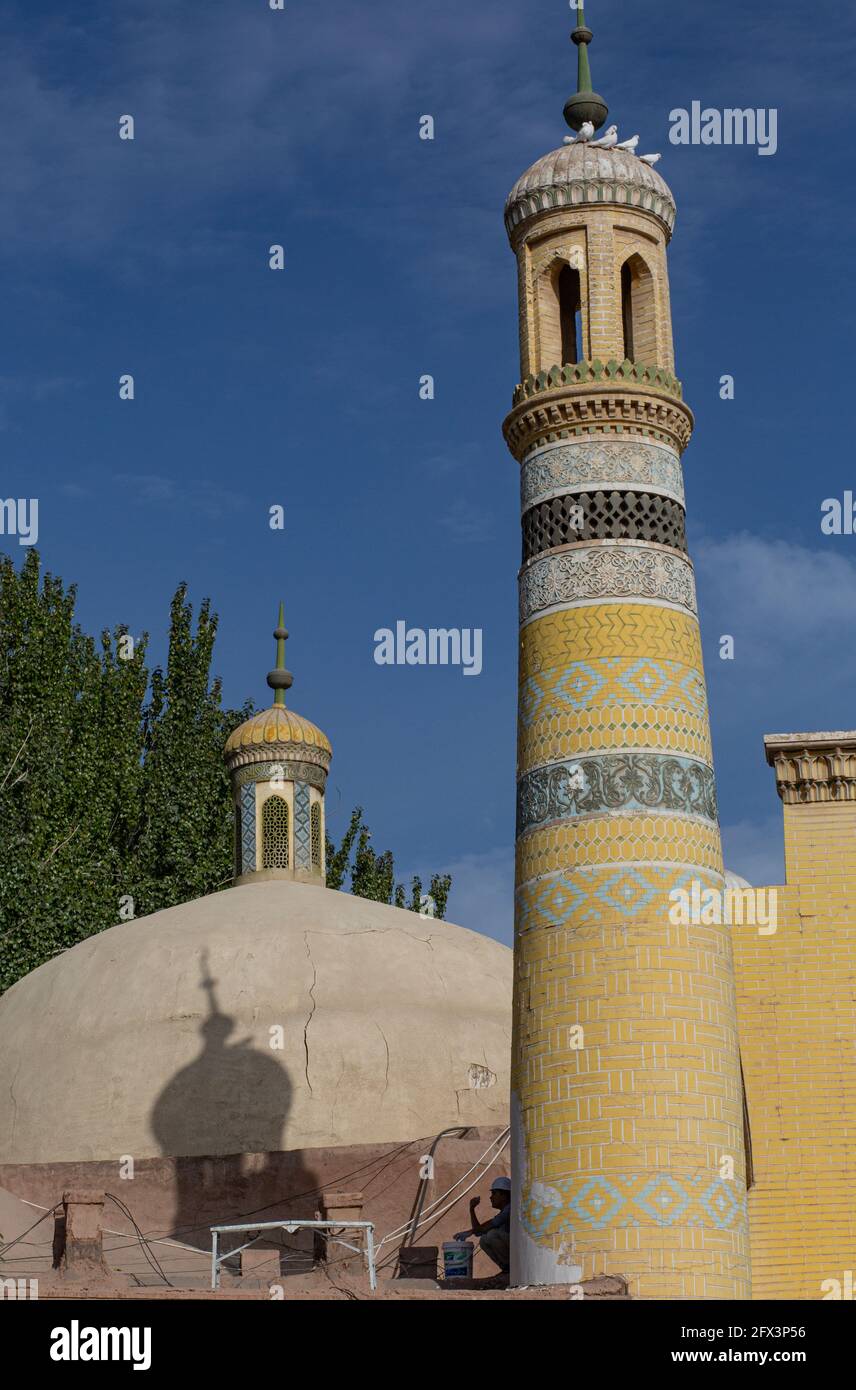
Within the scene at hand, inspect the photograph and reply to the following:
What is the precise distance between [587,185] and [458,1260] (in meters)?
7.51

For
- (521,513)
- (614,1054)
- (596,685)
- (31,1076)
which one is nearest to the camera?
(614,1054)

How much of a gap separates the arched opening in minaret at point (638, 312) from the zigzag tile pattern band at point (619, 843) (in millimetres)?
3400

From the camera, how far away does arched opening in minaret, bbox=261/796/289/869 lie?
79.4 ft

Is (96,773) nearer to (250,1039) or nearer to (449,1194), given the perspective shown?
(250,1039)

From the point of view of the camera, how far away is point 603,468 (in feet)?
47.8

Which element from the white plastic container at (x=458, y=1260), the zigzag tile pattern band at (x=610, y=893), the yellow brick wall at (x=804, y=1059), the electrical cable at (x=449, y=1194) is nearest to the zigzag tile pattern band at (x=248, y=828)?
the electrical cable at (x=449, y=1194)

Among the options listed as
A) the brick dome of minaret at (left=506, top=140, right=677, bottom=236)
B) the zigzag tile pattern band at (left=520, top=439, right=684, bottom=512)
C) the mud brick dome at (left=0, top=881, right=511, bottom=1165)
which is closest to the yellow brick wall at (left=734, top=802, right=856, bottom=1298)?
the zigzag tile pattern band at (left=520, top=439, right=684, bottom=512)

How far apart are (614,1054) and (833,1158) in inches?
91.2

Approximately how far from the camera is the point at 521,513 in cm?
1502

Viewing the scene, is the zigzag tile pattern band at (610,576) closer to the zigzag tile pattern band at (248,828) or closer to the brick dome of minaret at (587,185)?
the brick dome of minaret at (587,185)

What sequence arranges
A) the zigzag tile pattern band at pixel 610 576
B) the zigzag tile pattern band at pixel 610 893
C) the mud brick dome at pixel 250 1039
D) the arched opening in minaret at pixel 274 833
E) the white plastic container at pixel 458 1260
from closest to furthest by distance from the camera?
1. the zigzag tile pattern band at pixel 610 893
2. the zigzag tile pattern band at pixel 610 576
3. the white plastic container at pixel 458 1260
4. the mud brick dome at pixel 250 1039
5. the arched opening in minaret at pixel 274 833

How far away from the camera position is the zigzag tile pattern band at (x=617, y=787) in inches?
545
